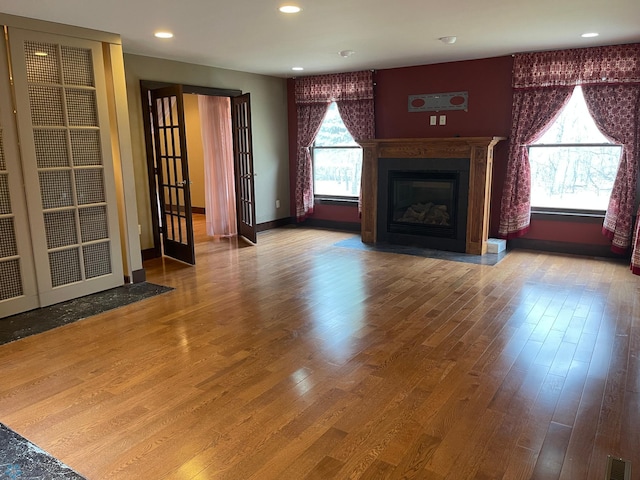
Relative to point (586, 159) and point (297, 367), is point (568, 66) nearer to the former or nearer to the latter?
point (586, 159)

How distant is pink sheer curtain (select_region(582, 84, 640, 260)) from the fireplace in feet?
4.85

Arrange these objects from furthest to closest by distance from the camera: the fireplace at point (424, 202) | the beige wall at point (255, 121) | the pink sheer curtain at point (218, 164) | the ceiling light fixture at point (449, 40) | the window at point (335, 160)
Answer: the window at point (335, 160)
the pink sheer curtain at point (218, 164)
the fireplace at point (424, 202)
the beige wall at point (255, 121)
the ceiling light fixture at point (449, 40)

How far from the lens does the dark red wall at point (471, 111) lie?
5637 millimetres

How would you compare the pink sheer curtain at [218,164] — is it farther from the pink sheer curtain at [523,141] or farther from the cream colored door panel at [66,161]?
the pink sheer curtain at [523,141]

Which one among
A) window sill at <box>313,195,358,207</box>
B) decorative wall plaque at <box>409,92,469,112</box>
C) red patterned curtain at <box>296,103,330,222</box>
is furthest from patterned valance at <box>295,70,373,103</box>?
window sill at <box>313,195,358,207</box>

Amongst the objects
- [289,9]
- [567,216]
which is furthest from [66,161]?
[567,216]

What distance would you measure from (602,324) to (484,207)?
2289mm

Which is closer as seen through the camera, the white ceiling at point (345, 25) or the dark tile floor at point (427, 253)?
the white ceiling at point (345, 25)

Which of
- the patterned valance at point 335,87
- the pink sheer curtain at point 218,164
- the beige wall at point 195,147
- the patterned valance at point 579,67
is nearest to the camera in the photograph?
the patterned valance at point 579,67

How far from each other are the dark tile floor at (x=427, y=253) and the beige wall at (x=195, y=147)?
3890 millimetres

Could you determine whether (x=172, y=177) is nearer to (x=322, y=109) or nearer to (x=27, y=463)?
(x=322, y=109)

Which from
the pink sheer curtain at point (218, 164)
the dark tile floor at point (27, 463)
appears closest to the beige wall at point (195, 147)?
the pink sheer curtain at point (218, 164)

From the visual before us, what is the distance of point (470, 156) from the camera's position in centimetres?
556

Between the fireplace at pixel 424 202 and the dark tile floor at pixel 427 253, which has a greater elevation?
the fireplace at pixel 424 202
